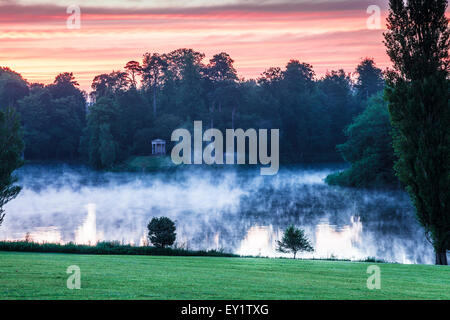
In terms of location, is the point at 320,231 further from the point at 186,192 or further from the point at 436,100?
the point at 186,192

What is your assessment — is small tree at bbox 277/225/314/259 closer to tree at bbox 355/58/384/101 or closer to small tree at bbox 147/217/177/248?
small tree at bbox 147/217/177/248

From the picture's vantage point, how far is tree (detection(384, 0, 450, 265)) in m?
22.5

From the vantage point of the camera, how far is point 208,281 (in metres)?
12.0

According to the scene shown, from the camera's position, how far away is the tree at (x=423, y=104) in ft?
73.8

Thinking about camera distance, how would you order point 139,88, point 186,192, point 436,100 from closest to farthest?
point 436,100 → point 186,192 → point 139,88

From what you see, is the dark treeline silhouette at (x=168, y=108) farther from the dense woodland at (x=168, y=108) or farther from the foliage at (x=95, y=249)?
the foliage at (x=95, y=249)

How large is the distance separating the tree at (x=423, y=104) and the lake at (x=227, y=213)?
3.21 metres

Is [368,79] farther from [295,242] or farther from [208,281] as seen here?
[208,281]

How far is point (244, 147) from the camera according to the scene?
90438 millimetres

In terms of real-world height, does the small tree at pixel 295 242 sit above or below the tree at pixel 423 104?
below

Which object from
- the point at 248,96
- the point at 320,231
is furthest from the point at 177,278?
the point at 248,96

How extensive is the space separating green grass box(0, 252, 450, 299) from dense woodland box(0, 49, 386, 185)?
65258 mm

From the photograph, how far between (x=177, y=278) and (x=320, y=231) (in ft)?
67.4

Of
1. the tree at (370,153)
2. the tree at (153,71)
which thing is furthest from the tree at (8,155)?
the tree at (153,71)
